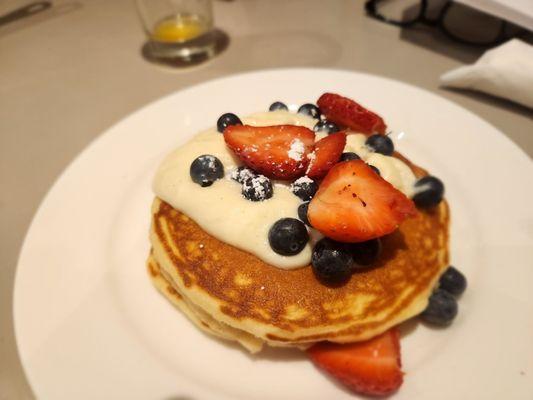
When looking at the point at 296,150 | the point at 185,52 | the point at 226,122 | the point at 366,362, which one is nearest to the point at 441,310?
the point at 366,362

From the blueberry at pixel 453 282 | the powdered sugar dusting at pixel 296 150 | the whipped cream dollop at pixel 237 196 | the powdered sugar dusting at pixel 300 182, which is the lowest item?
the blueberry at pixel 453 282

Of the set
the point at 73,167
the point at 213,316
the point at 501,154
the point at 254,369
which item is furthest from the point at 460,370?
the point at 73,167

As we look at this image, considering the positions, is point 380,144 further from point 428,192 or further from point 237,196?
point 237,196

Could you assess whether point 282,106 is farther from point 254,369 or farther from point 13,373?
point 13,373

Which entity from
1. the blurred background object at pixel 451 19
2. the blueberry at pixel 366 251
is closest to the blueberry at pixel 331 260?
the blueberry at pixel 366 251

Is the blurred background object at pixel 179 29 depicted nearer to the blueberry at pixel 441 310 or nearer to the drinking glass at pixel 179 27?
the drinking glass at pixel 179 27

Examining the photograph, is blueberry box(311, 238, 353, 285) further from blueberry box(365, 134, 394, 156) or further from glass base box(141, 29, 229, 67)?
glass base box(141, 29, 229, 67)

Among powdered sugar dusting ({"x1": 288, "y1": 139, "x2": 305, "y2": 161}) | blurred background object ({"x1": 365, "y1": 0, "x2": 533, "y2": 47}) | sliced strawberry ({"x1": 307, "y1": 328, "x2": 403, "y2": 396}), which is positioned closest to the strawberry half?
powdered sugar dusting ({"x1": 288, "y1": 139, "x2": 305, "y2": 161})

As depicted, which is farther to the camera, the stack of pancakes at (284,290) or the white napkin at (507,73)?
the white napkin at (507,73)
